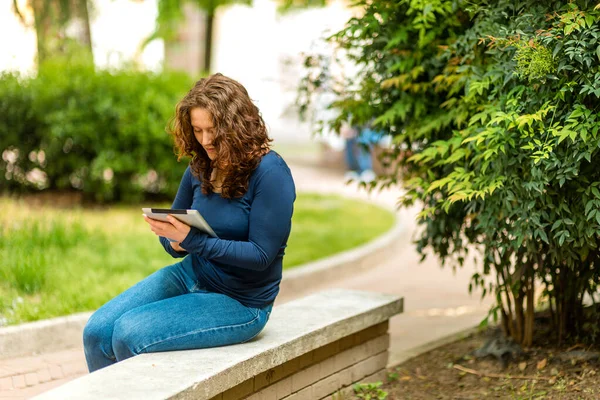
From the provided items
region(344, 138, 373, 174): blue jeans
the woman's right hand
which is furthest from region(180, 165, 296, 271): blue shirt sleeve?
region(344, 138, 373, 174): blue jeans

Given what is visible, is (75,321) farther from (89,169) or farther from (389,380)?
(89,169)

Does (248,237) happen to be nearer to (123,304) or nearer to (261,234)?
(261,234)

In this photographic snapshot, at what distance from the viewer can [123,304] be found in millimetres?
3617

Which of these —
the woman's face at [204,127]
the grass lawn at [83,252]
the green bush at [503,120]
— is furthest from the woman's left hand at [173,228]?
the grass lawn at [83,252]

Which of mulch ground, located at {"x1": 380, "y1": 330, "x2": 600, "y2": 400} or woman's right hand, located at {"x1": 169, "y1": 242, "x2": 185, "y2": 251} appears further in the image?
mulch ground, located at {"x1": 380, "y1": 330, "x2": 600, "y2": 400}

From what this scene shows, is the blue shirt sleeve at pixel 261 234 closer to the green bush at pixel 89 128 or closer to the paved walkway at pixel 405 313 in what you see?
the paved walkway at pixel 405 313

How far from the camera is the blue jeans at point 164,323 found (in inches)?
134

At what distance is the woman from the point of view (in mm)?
3395

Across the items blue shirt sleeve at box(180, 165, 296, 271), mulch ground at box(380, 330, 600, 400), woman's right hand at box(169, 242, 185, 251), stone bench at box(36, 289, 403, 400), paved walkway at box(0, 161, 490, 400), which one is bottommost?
paved walkway at box(0, 161, 490, 400)

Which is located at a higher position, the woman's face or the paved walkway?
the woman's face

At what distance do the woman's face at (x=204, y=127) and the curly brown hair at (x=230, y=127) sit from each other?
0.07 ft

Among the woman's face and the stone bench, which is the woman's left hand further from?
the stone bench

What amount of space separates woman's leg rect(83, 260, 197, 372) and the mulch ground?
1388mm

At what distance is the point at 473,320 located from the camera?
6359mm
